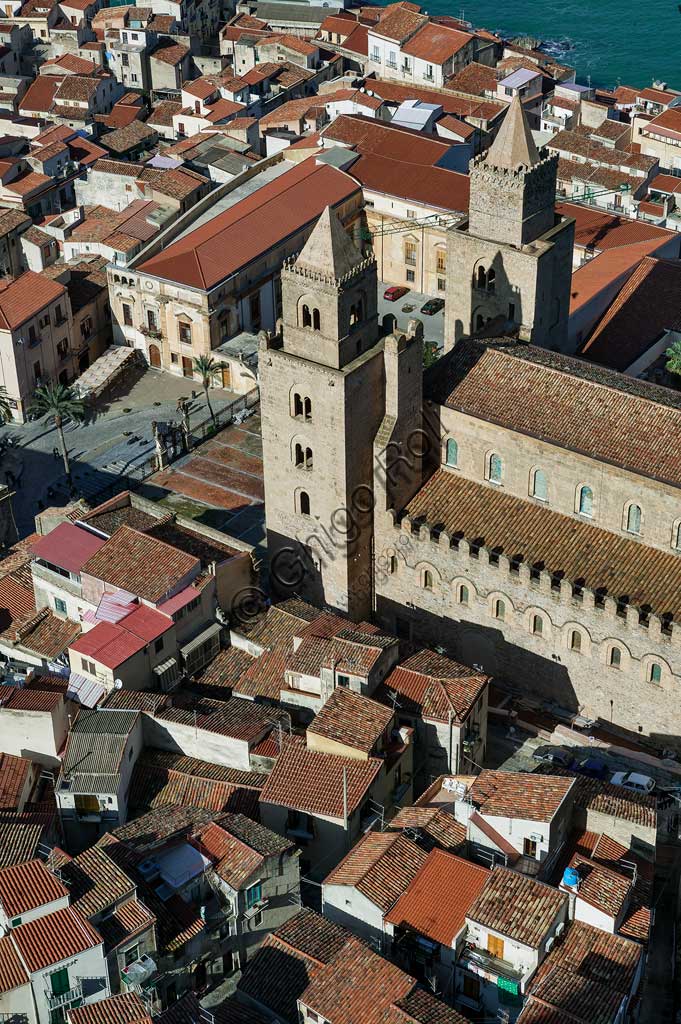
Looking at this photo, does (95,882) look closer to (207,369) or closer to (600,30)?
(207,369)

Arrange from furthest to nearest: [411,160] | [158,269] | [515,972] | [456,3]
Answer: [456,3] < [411,160] < [158,269] < [515,972]

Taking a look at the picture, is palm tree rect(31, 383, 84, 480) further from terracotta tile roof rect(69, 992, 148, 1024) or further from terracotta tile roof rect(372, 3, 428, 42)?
terracotta tile roof rect(372, 3, 428, 42)

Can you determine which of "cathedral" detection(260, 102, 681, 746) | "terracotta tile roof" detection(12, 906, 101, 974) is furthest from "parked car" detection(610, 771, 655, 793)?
"terracotta tile roof" detection(12, 906, 101, 974)

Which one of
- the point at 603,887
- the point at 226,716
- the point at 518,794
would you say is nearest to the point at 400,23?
the point at 226,716

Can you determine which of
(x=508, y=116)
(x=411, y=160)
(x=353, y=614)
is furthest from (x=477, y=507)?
(x=411, y=160)


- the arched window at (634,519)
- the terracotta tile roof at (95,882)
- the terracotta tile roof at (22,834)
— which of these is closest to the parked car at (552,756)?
the arched window at (634,519)

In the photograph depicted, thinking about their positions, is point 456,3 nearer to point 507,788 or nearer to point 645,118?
point 645,118
